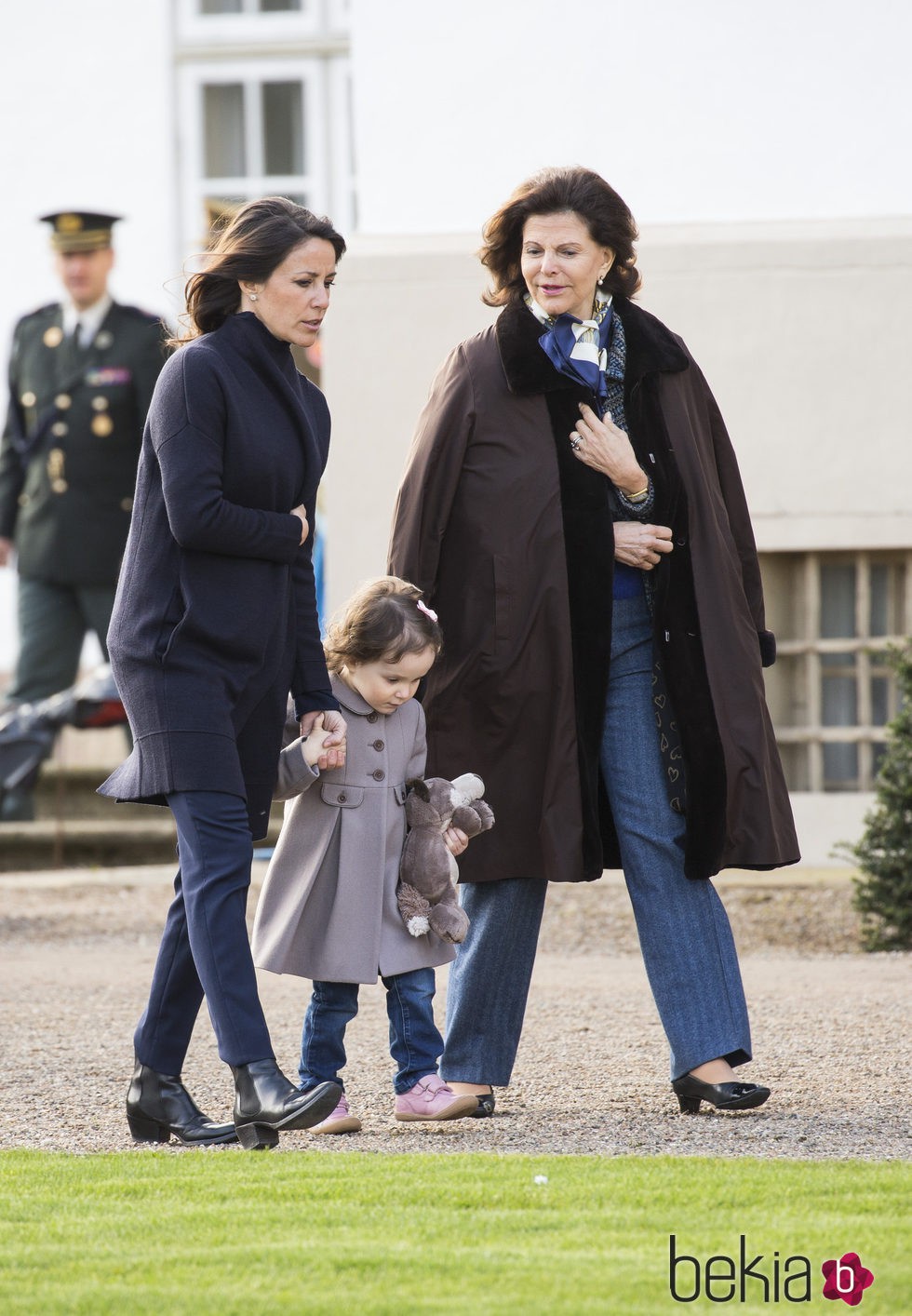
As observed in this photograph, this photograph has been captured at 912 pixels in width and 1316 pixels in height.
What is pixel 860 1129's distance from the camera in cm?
389

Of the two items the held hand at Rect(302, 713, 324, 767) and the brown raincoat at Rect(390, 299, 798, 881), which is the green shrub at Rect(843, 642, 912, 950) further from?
the held hand at Rect(302, 713, 324, 767)

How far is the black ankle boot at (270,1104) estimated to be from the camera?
11.8ft

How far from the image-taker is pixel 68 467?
34.2 feet

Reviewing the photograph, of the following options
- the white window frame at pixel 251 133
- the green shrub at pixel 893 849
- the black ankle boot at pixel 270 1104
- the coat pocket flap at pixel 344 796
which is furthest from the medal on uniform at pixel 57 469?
the black ankle boot at pixel 270 1104

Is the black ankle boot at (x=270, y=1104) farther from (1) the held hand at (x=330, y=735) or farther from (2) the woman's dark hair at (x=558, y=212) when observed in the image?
(2) the woman's dark hair at (x=558, y=212)

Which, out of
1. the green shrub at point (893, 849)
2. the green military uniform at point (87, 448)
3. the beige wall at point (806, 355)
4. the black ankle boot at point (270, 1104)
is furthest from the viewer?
the green military uniform at point (87, 448)

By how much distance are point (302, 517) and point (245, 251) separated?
519 mm

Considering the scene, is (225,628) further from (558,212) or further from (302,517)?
(558,212)

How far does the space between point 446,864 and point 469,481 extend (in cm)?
80

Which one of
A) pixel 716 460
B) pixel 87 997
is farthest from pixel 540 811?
pixel 87 997

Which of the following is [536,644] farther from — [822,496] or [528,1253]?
[822,496]

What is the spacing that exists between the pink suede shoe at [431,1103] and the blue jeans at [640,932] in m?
0.16

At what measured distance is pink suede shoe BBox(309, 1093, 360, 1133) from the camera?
3.88 metres

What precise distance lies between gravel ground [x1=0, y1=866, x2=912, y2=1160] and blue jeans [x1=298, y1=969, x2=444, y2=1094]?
12cm
